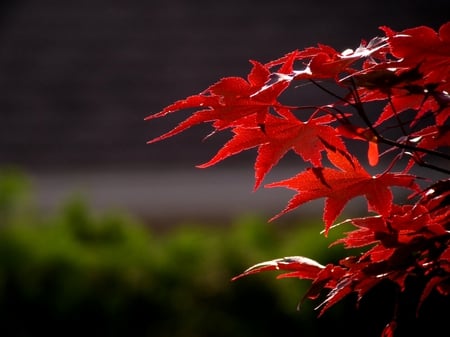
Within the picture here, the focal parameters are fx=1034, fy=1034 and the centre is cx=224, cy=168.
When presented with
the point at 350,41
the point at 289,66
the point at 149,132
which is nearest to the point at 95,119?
the point at 149,132

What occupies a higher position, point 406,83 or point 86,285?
point 406,83

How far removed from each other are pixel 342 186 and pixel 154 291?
298 centimetres

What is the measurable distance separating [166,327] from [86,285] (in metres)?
0.40

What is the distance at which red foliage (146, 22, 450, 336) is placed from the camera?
4.79 ft

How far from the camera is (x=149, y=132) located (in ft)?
29.4

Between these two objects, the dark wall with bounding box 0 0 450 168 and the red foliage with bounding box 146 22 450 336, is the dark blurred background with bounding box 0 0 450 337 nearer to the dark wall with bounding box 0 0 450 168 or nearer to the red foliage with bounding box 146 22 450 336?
the dark wall with bounding box 0 0 450 168

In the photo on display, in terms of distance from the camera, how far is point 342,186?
1619 mm

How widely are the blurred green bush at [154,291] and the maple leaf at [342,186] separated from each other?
2704 mm

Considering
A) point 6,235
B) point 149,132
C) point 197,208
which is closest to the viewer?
point 6,235

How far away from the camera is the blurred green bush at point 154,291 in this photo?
174 inches

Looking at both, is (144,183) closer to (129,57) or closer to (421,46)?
(129,57)

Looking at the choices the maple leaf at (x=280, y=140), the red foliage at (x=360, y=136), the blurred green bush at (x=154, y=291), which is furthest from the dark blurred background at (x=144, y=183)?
the maple leaf at (x=280, y=140)

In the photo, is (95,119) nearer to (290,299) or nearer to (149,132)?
(149,132)

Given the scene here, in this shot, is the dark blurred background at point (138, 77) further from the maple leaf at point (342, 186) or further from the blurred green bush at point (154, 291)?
the maple leaf at point (342, 186)
